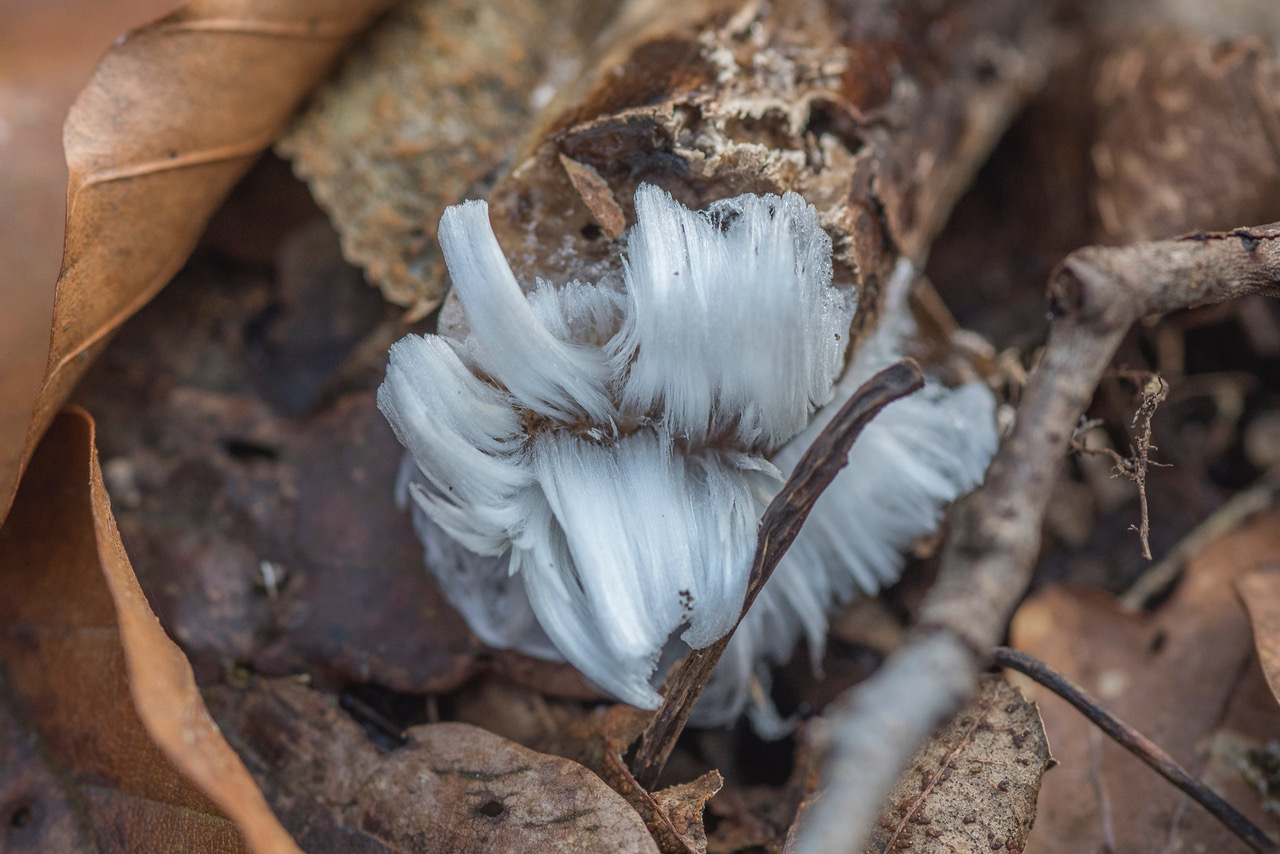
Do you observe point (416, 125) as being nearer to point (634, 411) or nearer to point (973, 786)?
point (634, 411)

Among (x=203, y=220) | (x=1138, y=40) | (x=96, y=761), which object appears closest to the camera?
(x=96, y=761)

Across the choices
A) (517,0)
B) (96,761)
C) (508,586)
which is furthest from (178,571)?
(517,0)

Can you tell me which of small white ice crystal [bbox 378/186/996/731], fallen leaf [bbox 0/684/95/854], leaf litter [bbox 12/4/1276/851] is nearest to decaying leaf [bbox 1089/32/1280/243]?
leaf litter [bbox 12/4/1276/851]

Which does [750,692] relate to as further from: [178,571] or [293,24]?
[293,24]

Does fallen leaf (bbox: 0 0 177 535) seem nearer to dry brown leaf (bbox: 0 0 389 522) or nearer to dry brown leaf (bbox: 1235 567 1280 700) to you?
dry brown leaf (bbox: 0 0 389 522)

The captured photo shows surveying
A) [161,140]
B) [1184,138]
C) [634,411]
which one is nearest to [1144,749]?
[634,411]

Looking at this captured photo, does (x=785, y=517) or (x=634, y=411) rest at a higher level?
(x=634, y=411)

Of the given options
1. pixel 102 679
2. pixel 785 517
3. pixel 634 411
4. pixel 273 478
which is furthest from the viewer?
pixel 273 478
